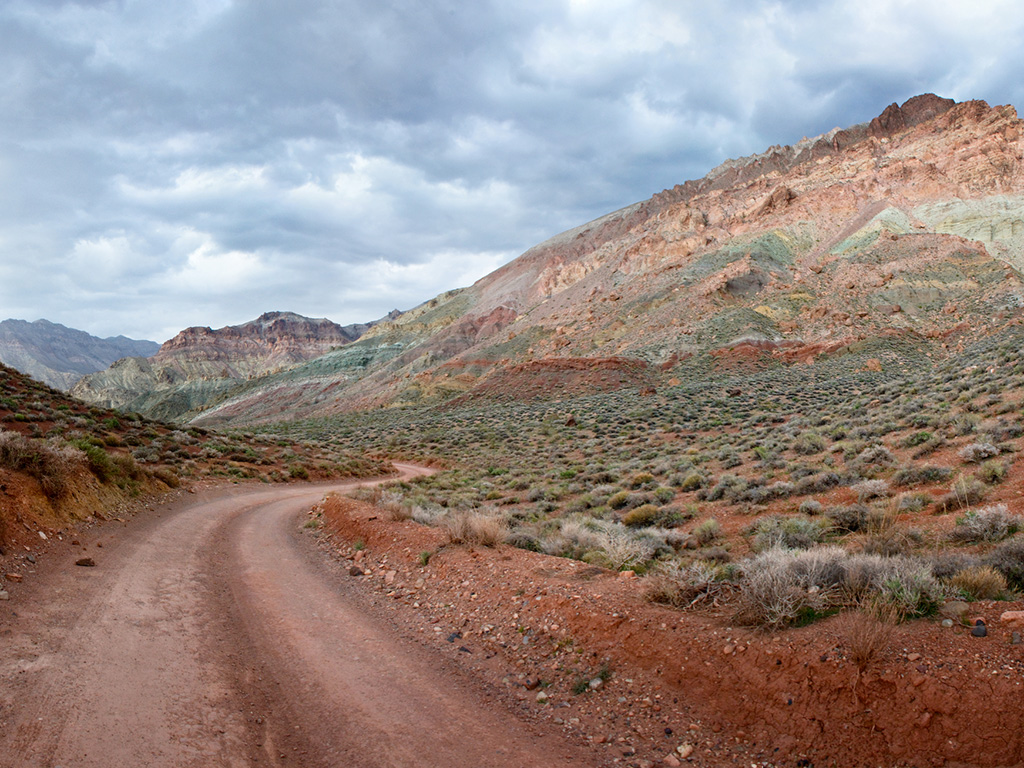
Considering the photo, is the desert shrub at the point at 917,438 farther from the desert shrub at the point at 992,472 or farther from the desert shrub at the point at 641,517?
the desert shrub at the point at 641,517

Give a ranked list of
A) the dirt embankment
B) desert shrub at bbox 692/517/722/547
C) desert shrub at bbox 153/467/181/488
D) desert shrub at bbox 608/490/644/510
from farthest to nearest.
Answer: desert shrub at bbox 153/467/181/488, desert shrub at bbox 608/490/644/510, desert shrub at bbox 692/517/722/547, the dirt embankment

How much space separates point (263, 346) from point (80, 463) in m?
176

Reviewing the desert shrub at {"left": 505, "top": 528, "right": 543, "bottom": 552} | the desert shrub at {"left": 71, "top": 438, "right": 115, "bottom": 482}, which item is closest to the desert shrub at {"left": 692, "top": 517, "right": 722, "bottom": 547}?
the desert shrub at {"left": 505, "top": 528, "right": 543, "bottom": 552}

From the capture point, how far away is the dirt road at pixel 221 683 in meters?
3.76

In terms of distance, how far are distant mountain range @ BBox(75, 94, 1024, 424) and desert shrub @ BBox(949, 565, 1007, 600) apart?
3815 cm

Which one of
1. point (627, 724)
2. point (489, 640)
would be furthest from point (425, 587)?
point (627, 724)

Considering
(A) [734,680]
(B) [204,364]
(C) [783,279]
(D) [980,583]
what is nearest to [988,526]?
(D) [980,583]

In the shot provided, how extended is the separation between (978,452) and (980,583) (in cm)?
726

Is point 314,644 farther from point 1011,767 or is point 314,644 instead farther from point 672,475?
point 672,475

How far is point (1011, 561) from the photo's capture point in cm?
482

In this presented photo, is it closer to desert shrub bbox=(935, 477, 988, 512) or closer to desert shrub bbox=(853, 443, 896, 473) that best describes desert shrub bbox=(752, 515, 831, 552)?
desert shrub bbox=(935, 477, 988, 512)

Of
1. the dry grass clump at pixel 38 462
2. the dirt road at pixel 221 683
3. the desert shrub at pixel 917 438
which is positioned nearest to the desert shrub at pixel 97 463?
the dry grass clump at pixel 38 462

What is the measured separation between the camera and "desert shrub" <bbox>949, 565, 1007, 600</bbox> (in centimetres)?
445

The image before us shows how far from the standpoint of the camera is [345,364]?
A: 334 ft
